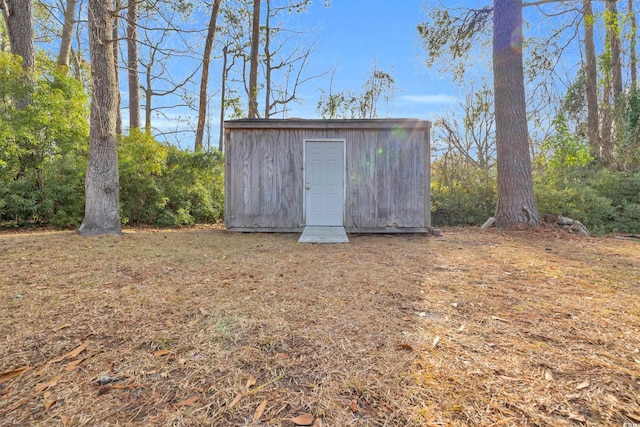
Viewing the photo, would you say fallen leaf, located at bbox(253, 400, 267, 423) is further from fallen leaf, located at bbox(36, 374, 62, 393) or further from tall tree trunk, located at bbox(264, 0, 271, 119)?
tall tree trunk, located at bbox(264, 0, 271, 119)

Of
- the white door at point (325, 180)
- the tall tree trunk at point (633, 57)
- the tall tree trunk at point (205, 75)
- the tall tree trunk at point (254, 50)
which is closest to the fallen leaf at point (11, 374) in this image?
the white door at point (325, 180)

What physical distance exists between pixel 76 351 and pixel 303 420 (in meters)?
1.35

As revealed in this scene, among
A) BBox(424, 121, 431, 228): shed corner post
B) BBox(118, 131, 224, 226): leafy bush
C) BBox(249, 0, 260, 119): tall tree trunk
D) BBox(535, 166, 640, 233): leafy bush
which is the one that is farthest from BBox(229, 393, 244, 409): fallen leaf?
BBox(249, 0, 260, 119): tall tree trunk

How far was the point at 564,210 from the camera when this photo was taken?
7.08 m

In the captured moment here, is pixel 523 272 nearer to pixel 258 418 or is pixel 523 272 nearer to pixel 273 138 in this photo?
pixel 258 418

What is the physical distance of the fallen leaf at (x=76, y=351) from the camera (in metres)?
1.61

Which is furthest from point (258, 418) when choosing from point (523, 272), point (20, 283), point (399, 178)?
point (399, 178)

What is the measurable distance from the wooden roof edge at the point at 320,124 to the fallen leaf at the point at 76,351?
18.3 feet

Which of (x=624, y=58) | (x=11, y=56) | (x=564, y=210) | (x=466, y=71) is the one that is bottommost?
(x=564, y=210)

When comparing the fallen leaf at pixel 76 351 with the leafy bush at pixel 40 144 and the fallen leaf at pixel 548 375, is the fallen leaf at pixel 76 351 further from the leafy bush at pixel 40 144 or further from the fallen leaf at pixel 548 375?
the leafy bush at pixel 40 144

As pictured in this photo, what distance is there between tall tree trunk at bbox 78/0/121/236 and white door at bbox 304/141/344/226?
12.1 ft

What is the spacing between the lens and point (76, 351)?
1.65 metres

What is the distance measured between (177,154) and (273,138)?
3.39 metres

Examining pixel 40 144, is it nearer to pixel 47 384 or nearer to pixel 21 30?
pixel 21 30
